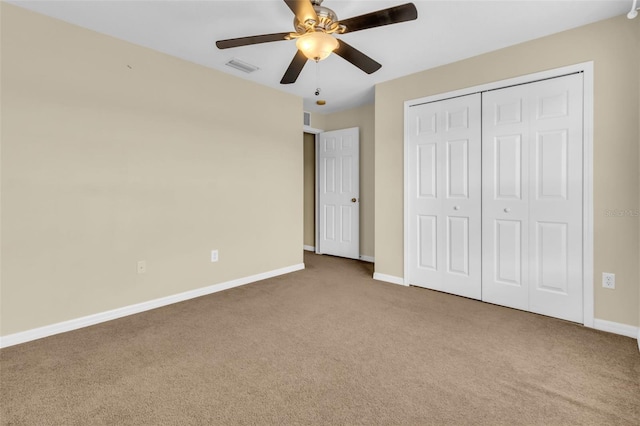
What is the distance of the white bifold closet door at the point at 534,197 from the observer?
2.65 metres

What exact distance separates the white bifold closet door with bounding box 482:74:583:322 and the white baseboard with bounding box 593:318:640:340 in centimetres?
12

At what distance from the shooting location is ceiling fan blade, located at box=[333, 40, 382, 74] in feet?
6.86

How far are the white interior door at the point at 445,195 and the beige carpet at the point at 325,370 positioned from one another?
1.88 ft

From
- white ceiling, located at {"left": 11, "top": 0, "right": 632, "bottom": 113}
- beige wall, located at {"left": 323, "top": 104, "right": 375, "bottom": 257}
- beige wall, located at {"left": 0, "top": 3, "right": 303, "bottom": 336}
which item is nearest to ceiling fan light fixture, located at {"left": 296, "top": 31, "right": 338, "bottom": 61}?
white ceiling, located at {"left": 11, "top": 0, "right": 632, "bottom": 113}

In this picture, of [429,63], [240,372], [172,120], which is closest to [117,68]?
[172,120]

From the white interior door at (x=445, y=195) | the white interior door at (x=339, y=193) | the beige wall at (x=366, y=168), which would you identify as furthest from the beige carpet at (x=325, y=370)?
the white interior door at (x=339, y=193)

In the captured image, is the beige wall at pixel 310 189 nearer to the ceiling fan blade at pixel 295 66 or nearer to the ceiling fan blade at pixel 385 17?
the ceiling fan blade at pixel 295 66

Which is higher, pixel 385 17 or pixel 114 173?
pixel 385 17

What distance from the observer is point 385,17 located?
5.77ft

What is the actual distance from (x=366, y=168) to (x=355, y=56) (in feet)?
9.50

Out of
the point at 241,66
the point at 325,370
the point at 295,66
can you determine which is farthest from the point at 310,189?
→ the point at 325,370

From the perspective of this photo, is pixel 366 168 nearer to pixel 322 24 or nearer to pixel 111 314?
pixel 322 24

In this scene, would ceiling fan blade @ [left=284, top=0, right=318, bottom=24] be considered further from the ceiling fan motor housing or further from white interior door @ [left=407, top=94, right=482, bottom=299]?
white interior door @ [left=407, top=94, right=482, bottom=299]

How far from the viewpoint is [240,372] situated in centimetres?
192
